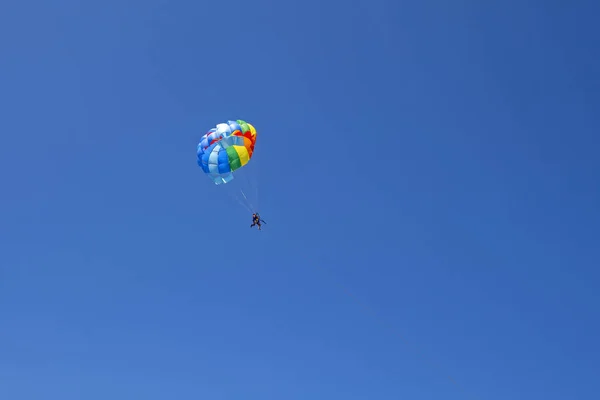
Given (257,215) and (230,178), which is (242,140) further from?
(257,215)

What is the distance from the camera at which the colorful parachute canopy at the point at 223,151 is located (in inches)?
1720

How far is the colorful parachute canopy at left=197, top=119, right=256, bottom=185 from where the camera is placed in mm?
43688

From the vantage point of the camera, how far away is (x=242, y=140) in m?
45.0

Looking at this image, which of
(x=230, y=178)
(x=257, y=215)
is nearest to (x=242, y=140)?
(x=230, y=178)

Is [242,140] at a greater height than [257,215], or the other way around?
[242,140]

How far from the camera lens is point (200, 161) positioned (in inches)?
1757

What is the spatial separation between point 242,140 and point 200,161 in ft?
11.9

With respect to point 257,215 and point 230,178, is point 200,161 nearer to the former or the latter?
point 230,178

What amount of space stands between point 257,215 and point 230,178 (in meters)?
4.17

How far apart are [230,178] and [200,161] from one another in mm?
2670

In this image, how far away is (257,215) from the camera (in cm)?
4688

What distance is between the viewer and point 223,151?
4372 centimetres

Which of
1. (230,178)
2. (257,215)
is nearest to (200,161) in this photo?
(230,178)
